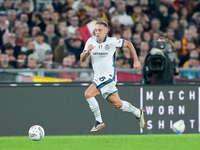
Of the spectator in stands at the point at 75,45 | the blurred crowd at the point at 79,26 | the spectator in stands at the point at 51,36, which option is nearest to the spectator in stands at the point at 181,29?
the blurred crowd at the point at 79,26

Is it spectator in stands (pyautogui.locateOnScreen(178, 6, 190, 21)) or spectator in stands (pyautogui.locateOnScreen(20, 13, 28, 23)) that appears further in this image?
spectator in stands (pyautogui.locateOnScreen(178, 6, 190, 21))

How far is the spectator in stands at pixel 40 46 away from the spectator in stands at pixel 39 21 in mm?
805

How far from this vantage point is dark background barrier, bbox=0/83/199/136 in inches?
433

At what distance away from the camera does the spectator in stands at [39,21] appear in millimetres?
14883

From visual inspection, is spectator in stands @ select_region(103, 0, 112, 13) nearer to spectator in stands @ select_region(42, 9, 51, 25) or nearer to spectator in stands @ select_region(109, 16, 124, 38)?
spectator in stands @ select_region(109, 16, 124, 38)

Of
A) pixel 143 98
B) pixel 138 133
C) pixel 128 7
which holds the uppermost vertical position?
pixel 128 7

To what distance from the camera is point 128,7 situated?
16391mm

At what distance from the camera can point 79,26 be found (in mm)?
15023

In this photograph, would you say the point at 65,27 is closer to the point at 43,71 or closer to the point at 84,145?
the point at 43,71

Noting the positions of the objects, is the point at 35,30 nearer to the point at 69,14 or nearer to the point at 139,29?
the point at 69,14

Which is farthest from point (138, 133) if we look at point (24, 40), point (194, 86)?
point (24, 40)

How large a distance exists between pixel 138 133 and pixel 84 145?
9.77ft

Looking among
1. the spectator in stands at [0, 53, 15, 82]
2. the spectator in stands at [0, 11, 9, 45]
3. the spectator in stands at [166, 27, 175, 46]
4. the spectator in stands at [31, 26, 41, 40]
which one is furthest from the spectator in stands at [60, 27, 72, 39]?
the spectator in stands at [166, 27, 175, 46]

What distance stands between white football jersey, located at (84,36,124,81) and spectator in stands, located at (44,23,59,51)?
5.17 meters
